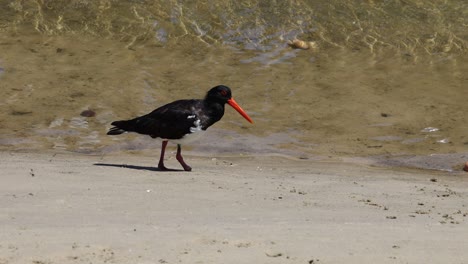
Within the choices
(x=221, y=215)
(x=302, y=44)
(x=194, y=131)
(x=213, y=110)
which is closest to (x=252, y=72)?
(x=302, y=44)

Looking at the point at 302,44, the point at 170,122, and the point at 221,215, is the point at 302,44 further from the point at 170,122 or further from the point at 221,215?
the point at 221,215

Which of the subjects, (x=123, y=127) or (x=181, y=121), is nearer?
(x=181, y=121)

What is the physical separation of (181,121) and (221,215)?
315 centimetres

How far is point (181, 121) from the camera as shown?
9.11 meters

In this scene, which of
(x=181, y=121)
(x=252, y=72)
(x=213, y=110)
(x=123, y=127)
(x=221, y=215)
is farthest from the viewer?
(x=252, y=72)

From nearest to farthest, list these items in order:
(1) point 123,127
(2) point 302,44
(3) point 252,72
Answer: (1) point 123,127 < (3) point 252,72 < (2) point 302,44

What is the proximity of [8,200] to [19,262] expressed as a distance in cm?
168

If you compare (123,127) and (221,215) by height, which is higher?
(123,127)

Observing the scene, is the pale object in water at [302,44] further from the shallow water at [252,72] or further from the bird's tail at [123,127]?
the bird's tail at [123,127]

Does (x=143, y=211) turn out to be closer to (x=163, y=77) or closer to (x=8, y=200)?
(x=8, y=200)

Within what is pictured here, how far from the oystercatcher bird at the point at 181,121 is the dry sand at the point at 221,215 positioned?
0.39 m

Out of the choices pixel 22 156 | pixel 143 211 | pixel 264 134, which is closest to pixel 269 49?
pixel 264 134

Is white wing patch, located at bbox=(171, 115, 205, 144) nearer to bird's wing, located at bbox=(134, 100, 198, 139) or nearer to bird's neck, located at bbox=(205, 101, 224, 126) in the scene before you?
bird's wing, located at bbox=(134, 100, 198, 139)

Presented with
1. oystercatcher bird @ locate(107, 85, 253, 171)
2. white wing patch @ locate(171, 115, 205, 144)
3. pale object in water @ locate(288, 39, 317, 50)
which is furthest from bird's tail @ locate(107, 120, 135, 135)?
pale object in water @ locate(288, 39, 317, 50)
